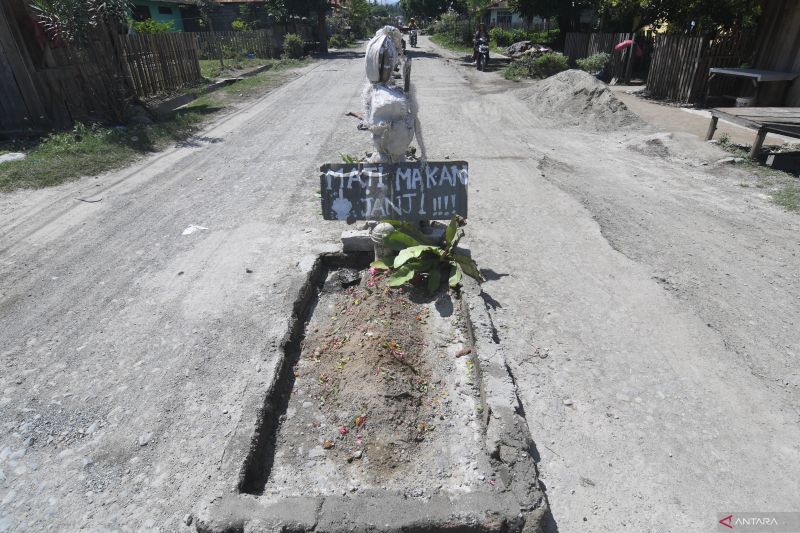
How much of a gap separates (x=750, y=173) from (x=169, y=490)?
884cm

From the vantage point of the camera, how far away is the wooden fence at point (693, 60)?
12.5 metres

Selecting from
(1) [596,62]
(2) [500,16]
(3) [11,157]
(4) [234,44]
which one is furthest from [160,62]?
(2) [500,16]

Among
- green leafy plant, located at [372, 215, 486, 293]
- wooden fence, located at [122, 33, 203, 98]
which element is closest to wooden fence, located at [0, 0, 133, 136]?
wooden fence, located at [122, 33, 203, 98]

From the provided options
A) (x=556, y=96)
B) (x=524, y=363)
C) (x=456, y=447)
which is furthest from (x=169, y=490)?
(x=556, y=96)

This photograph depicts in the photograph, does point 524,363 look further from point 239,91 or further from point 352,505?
point 239,91

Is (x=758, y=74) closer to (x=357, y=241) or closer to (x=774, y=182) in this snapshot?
(x=774, y=182)

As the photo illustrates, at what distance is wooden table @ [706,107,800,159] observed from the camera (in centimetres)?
724

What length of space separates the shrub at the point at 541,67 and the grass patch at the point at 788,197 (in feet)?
41.3

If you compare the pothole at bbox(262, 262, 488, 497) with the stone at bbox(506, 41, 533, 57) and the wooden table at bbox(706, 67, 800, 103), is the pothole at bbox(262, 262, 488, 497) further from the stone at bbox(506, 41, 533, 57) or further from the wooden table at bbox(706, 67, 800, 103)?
the stone at bbox(506, 41, 533, 57)

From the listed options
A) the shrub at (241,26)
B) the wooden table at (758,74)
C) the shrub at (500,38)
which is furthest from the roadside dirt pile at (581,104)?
the shrub at (241,26)

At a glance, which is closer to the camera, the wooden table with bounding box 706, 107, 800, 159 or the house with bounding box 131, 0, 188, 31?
the wooden table with bounding box 706, 107, 800, 159

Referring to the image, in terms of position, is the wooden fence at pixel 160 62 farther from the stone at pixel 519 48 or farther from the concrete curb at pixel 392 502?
the stone at pixel 519 48

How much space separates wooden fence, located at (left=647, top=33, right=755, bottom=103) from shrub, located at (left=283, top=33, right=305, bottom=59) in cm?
2082

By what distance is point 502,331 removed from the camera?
12.7ft
